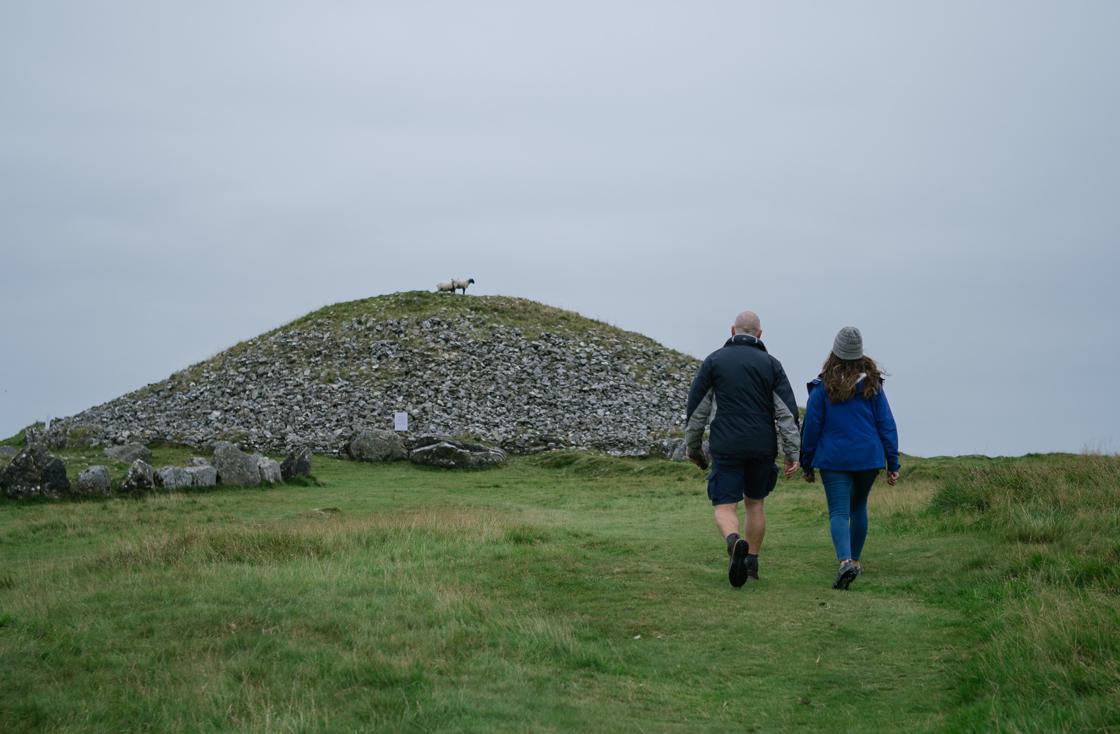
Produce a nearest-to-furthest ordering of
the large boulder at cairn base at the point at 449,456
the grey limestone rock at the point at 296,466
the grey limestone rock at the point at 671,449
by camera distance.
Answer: the grey limestone rock at the point at 296,466
the large boulder at cairn base at the point at 449,456
the grey limestone rock at the point at 671,449

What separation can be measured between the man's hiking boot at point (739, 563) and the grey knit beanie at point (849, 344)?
93.3 inches

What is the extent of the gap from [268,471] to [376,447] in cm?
818

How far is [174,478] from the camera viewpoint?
26.2 metres

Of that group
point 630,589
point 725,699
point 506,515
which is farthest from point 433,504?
point 725,699

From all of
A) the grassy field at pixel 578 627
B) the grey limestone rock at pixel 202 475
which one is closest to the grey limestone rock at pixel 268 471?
the grey limestone rock at pixel 202 475

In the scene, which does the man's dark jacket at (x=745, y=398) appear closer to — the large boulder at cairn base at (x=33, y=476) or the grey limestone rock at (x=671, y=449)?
the large boulder at cairn base at (x=33, y=476)

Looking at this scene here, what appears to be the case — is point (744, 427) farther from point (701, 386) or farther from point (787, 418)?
point (701, 386)

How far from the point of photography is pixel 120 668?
8.24 m

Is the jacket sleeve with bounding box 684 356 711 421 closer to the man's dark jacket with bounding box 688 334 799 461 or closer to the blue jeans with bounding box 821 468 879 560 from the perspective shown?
the man's dark jacket with bounding box 688 334 799 461

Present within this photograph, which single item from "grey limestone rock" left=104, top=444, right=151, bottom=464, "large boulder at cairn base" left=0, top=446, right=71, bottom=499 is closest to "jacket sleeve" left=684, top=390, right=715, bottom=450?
"large boulder at cairn base" left=0, top=446, right=71, bottom=499

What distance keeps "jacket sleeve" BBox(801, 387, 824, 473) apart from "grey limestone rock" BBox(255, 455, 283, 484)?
1987cm

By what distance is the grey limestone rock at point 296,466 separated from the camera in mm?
29469

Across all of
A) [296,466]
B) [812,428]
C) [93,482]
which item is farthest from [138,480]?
A: [812,428]

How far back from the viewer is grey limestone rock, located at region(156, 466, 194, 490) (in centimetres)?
2598
